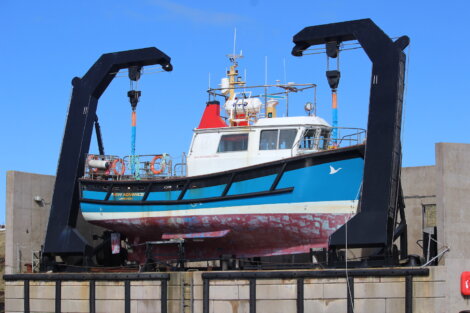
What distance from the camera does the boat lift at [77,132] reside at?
2308cm

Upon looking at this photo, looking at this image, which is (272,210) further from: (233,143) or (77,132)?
(77,132)

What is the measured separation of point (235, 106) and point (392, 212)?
Answer: 247 inches

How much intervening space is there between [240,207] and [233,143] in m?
1.87

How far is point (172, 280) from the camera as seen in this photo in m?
19.6

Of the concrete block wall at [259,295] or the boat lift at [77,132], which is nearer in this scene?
the concrete block wall at [259,295]

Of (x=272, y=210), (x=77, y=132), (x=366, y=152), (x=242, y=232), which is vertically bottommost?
(x=242, y=232)

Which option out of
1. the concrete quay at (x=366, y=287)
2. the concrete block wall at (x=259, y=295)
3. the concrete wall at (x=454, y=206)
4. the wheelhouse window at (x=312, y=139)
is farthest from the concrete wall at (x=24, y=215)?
the concrete wall at (x=454, y=206)

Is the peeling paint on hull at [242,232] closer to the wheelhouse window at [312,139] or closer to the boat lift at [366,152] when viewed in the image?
the boat lift at [366,152]

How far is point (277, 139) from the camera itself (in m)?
22.0

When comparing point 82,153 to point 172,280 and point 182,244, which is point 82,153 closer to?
point 182,244

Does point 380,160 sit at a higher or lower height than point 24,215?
higher

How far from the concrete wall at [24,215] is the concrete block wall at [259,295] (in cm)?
217

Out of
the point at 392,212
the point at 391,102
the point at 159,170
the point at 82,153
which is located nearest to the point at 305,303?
the point at 392,212

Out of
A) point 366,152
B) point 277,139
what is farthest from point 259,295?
point 277,139
